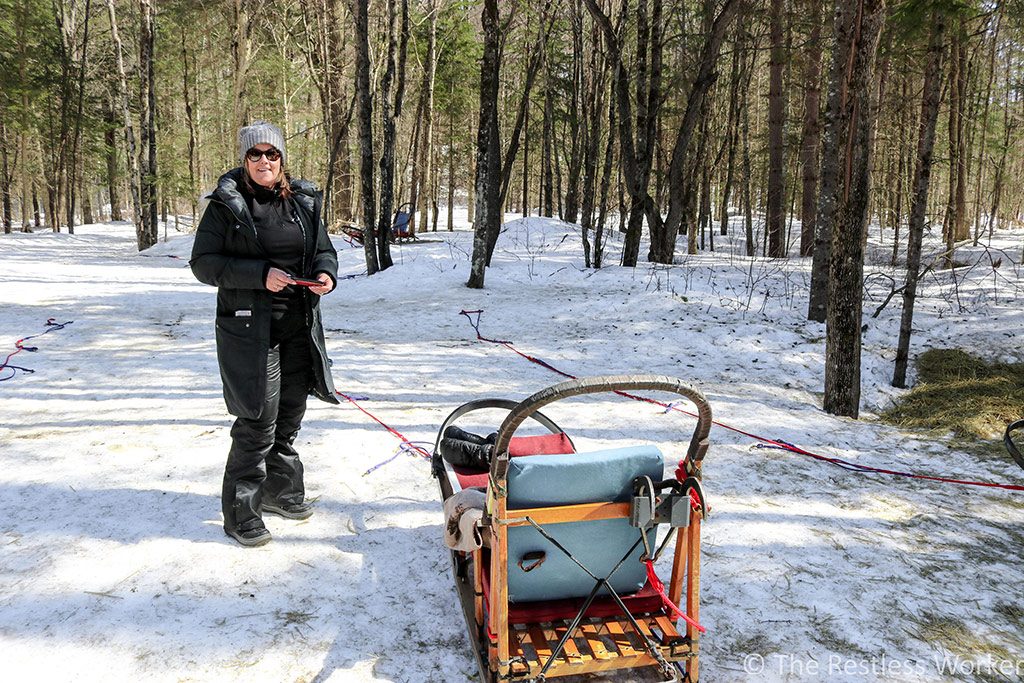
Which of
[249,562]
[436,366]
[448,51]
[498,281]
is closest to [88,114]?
[448,51]

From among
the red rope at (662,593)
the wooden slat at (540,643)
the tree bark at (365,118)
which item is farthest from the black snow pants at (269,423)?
the tree bark at (365,118)

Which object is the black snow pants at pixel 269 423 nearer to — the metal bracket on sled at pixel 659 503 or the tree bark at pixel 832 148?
the metal bracket on sled at pixel 659 503

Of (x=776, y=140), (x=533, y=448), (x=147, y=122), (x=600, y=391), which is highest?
(x=147, y=122)

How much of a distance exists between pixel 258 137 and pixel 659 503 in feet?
8.51

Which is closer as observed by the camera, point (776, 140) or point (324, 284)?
point (324, 284)

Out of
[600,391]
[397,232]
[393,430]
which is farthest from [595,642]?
[397,232]

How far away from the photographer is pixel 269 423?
3457 millimetres

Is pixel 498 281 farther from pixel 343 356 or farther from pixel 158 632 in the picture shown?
pixel 158 632

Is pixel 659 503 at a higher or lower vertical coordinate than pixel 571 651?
higher

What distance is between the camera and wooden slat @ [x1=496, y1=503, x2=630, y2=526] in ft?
7.51

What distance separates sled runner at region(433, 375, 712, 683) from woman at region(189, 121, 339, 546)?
1407mm

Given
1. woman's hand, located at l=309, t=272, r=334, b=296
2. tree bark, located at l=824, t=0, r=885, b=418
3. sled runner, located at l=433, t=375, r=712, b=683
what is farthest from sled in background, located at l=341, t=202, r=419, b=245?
sled runner, located at l=433, t=375, r=712, b=683

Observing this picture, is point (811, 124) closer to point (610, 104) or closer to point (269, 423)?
point (610, 104)

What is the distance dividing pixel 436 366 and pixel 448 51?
2410cm
